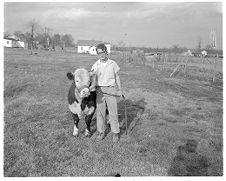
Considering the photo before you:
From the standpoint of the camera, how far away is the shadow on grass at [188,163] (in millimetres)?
4391

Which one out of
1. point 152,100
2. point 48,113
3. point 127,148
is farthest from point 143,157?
point 152,100

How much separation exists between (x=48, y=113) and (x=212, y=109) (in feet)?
20.6

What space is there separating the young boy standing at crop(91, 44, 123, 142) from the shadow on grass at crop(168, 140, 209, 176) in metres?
1.50

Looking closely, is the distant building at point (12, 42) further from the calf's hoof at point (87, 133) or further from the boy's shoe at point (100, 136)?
the boy's shoe at point (100, 136)

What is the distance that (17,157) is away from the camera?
15.3 feet

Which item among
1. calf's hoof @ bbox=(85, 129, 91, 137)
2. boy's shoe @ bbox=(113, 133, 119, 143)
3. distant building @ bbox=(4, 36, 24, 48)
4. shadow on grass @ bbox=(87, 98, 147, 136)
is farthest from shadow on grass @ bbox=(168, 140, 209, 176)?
distant building @ bbox=(4, 36, 24, 48)

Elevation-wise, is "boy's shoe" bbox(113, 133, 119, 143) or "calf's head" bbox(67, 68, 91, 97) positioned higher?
"calf's head" bbox(67, 68, 91, 97)

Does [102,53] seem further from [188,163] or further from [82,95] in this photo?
[188,163]

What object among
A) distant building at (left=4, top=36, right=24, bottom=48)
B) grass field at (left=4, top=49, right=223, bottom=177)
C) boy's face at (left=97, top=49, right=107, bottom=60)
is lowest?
grass field at (left=4, top=49, right=223, bottom=177)

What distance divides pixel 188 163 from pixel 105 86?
243cm

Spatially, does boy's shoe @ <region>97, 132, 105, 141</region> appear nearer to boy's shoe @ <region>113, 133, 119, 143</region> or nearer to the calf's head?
boy's shoe @ <region>113, 133, 119, 143</region>

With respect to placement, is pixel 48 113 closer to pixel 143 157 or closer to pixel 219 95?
pixel 143 157

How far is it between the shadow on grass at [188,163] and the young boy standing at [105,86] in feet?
4.92

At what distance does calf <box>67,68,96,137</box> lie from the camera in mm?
5086
